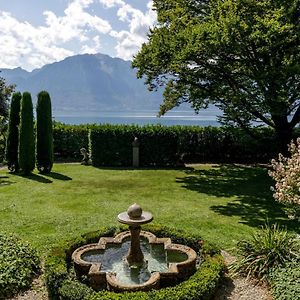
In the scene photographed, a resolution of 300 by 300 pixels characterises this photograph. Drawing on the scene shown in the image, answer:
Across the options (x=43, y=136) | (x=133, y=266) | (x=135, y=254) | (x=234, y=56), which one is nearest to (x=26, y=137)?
(x=43, y=136)

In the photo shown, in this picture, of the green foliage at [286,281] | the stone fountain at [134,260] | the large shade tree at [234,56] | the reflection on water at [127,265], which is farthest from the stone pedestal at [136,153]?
the green foliage at [286,281]

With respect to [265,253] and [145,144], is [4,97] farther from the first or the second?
[265,253]

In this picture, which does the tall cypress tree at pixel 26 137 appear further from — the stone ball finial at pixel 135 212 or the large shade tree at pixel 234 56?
the stone ball finial at pixel 135 212

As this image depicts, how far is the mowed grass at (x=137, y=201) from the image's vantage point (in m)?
9.79

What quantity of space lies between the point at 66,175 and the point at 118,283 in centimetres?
1249

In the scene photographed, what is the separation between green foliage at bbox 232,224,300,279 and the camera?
6863 mm

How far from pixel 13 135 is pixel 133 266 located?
13703 millimetres

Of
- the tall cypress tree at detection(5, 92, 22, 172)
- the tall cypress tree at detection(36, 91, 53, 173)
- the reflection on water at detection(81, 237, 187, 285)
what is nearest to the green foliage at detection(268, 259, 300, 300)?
the reflection on water at detection(81, 237, 187, 285)

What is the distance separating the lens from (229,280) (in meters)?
6.87

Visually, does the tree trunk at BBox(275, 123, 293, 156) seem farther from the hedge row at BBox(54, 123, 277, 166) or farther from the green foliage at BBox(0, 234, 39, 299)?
the green foliage at BBox(0, 234, 39, 299)

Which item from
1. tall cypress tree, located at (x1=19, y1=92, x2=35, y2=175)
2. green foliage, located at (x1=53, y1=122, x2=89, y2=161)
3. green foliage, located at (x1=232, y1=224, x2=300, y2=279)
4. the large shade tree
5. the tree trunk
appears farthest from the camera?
green foliage, located at (x1=53, y1=122, x2=89, y2=161)

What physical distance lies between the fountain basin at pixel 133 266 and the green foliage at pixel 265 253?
41.0 inches

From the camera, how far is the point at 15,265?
22.3 ft

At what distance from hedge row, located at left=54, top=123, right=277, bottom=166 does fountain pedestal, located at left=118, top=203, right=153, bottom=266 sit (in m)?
13.9
